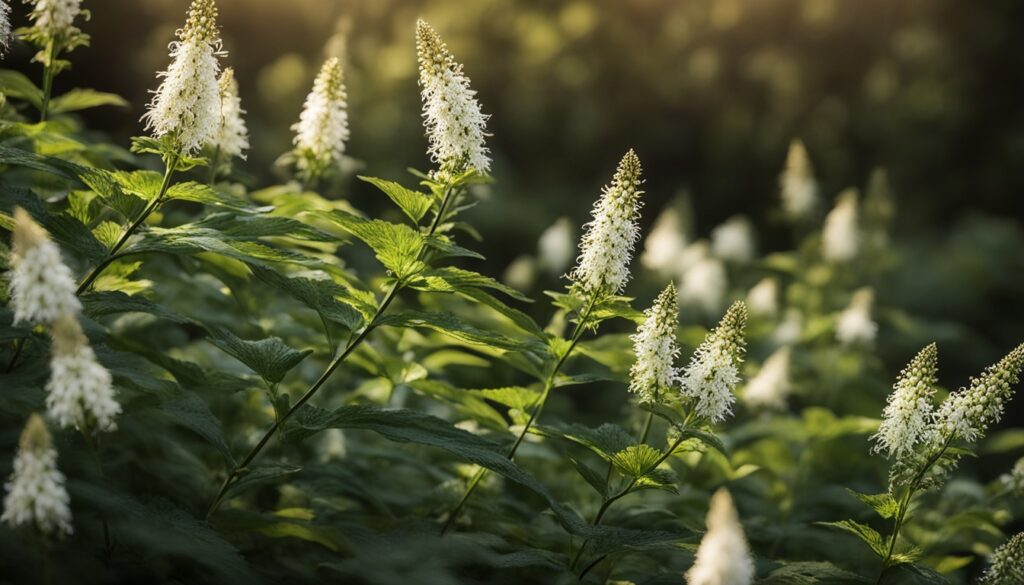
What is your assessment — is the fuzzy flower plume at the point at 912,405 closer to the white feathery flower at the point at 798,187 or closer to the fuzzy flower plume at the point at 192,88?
the fuzzy flower plume at the point at 192,88

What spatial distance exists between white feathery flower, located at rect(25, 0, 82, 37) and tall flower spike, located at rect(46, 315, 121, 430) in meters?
1.49

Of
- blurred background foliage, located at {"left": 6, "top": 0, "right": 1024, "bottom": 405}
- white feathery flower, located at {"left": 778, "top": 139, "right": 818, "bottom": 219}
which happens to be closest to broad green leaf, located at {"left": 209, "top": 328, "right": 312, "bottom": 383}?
white feathery flower, located at {"left": 778, "top": 139, "right": 818, "bottom": 219}

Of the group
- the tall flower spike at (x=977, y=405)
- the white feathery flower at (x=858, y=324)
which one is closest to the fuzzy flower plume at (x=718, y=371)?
the tall flower spike at (x=977, y=405)

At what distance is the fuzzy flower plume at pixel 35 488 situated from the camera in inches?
77.7

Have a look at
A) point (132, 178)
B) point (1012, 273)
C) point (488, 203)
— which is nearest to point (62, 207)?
point (132, 178)

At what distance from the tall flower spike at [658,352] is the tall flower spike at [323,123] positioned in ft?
4.67

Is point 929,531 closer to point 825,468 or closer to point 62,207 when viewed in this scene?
point 825,468

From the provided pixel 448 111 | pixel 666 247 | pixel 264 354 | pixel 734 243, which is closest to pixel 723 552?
pixel 264 354

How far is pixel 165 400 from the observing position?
2.82m

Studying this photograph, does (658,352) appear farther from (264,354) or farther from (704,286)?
(704,286)

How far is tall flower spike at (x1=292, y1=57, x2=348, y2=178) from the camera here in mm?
3600

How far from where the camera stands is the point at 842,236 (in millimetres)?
6844

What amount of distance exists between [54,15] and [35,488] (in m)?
1.79

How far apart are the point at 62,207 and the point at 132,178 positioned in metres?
0.56
